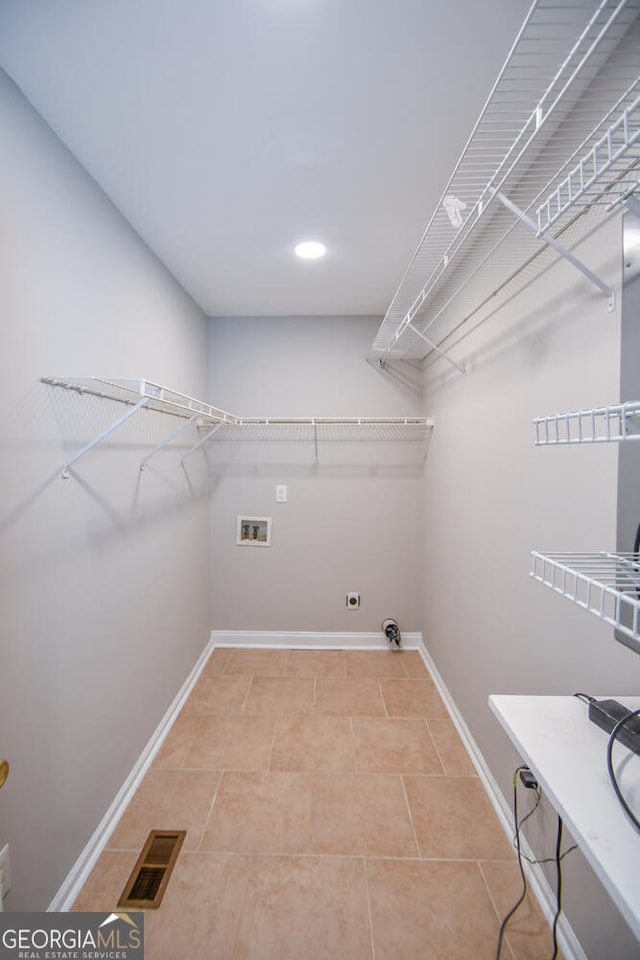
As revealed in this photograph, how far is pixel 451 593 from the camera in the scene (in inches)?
91.4

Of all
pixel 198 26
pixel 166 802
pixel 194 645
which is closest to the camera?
pixel 198 26

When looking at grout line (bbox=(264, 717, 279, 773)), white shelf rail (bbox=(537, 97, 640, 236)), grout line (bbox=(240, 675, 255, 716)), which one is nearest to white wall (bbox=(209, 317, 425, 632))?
grout line (bbox=(240, 675, 255, 716))

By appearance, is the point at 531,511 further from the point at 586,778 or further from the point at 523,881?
the point at 523,881

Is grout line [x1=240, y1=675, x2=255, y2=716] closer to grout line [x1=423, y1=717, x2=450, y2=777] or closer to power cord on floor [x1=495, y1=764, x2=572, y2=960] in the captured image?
grout line [x1=423, y1=717, x2=450, y2=777]

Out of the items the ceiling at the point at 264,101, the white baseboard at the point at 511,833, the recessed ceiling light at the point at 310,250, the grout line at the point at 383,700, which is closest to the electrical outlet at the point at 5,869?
the white baseboard at the point at 511,833

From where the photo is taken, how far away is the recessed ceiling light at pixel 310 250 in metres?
1.93

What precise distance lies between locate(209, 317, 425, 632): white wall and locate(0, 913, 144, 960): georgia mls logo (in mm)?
1895

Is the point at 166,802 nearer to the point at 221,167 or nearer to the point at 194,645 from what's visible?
the point at 194,645

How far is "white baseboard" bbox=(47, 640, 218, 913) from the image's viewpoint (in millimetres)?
1314

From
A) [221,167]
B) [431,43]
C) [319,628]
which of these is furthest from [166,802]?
[431,43]

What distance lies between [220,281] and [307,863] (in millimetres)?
2806

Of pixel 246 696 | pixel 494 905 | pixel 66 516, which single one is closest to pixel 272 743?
pixel 246 696

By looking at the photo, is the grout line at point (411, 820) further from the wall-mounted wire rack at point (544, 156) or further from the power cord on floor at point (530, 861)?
the wall-mounted wire rack at point (544, 156)

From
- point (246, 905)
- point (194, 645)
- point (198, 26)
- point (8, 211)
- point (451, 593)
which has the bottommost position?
point (246, 905)
